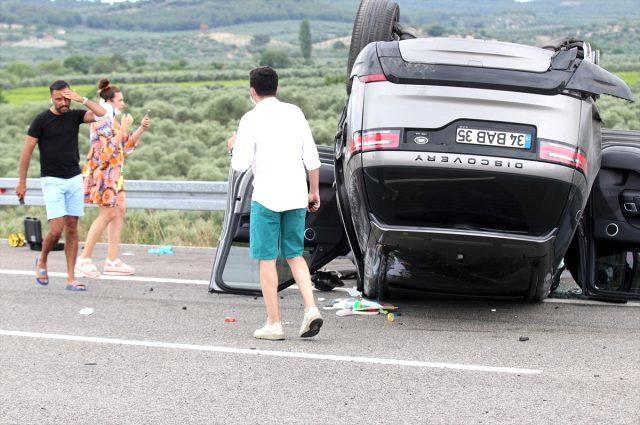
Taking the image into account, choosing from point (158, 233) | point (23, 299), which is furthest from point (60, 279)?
point (158, 233)

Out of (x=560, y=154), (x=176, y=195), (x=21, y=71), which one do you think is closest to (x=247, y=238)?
(x=560, y=154)

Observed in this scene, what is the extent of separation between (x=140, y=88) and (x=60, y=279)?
143 ft

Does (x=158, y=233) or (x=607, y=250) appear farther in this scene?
(x=158, y=233)

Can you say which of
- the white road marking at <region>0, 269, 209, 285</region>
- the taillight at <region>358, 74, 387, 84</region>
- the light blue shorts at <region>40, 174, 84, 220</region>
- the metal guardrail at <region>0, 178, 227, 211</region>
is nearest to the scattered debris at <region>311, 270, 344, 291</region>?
the white road marking at <region>0, 269, 209, 285</region>

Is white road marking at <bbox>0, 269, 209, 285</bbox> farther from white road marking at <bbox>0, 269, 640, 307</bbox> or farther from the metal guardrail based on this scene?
the metal guardrail

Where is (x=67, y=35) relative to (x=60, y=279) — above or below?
below

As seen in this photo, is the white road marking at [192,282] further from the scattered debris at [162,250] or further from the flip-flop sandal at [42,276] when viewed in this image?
the scattered debris at [162,250]

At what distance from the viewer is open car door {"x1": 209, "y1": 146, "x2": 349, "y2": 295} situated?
8641 mm

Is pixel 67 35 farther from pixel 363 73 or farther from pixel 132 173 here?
pixel 363 73

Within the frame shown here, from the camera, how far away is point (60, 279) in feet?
33.3

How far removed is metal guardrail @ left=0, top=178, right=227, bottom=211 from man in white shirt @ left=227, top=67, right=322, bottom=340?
16.8 ft

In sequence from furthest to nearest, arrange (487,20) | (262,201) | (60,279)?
(487,20), (60,279), (262,201)

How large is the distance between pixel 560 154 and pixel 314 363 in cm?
199

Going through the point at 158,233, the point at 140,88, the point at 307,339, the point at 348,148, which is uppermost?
the point at 348,148
